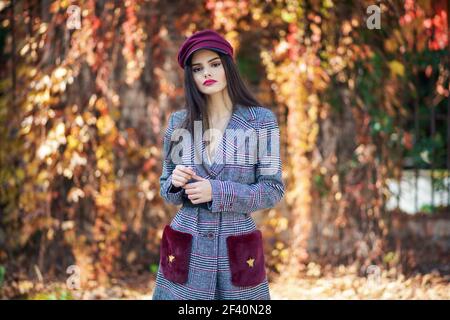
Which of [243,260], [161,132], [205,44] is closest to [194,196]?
[243,260]

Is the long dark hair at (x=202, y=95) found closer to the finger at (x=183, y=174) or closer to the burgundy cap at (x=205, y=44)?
the burgundy cap at (x=205, y=44)

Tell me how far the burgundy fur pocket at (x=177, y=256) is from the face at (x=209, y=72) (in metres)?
0.46

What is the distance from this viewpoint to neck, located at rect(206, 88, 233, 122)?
190 centimetres

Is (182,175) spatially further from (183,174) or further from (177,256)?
(177,256)

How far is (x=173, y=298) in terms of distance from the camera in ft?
5.94

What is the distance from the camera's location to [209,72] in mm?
1836

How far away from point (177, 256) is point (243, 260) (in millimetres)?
199

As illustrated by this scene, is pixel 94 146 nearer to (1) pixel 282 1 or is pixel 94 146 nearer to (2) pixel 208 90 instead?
(1) pixel 282 1

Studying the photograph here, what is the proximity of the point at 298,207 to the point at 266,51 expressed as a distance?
1024 mm

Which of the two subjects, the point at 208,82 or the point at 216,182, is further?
the point at 208,82

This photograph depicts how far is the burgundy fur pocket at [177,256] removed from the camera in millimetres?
1777

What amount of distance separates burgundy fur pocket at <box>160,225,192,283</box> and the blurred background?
166 cm

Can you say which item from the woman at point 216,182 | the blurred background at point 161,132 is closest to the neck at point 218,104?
the woman at point 216,182

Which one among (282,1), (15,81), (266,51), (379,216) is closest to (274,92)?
(266,51)
